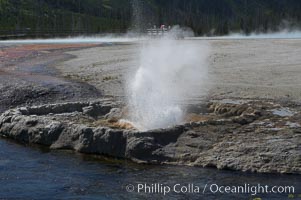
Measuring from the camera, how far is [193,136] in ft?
58.2

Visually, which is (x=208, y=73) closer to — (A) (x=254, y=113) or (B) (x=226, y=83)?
(B) (x=226, y=83)

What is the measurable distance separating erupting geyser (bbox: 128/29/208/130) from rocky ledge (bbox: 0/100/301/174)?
75 centimetres

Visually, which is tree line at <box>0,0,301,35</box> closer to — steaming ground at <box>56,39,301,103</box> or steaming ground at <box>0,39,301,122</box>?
steaming ground at <box>56,39,301,103</box>

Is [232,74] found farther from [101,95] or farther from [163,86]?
[101,95]

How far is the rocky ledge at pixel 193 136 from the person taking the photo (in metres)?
16.1

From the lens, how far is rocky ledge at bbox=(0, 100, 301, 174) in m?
16.1

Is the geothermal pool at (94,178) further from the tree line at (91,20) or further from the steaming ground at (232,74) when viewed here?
the tree line at (91,20)

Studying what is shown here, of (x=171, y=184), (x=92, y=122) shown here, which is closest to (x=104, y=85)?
(x=92, y=122)

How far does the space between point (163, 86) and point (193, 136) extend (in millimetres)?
8186

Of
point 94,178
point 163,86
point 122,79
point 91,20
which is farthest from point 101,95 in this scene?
point 91,20

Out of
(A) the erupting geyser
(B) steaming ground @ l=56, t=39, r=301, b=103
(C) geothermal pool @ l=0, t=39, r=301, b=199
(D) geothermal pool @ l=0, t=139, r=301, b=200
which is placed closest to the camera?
(D) geothermal pool @ l=0, t=139, r=301, b=200

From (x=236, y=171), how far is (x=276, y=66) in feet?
65.8

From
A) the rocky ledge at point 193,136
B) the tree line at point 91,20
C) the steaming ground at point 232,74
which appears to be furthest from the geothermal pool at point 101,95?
the tree line at point 91,20

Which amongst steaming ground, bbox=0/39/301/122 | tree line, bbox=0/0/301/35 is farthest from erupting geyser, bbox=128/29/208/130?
tree line, bbox=0/0/301/35
